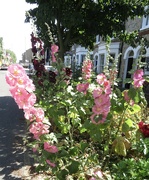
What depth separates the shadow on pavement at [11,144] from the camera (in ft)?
11.7

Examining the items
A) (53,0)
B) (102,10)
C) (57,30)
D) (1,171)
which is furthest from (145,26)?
(1,171)

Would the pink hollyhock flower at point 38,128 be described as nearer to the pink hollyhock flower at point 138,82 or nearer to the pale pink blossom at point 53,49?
the pink hollyhock flower at point 138,82

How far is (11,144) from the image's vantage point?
4559mm

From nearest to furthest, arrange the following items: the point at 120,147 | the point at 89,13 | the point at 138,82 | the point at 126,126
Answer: the point at 138,82
the point at 126,126
the point at 120,147
the point at 89,13

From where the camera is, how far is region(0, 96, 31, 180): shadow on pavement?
357 centimetres

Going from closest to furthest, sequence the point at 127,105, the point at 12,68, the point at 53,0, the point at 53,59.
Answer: the point at 12,68 → the point at 127,105 → the point at 53,59 → the point at 53,0

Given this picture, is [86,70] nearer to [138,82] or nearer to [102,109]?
[138,82]

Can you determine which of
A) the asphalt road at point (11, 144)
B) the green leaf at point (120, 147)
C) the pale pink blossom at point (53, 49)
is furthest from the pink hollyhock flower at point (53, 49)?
the green leaf at point (120, 147)

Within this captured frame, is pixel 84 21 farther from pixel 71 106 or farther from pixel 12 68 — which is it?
pixel 12 68

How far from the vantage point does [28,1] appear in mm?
8289

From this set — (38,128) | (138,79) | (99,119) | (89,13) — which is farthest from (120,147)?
(89,13)

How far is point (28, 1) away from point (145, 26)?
264 inches

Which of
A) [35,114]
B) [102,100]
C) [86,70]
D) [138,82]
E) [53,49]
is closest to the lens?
[35,114]

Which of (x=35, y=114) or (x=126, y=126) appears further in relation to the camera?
(x=126, y=126)
